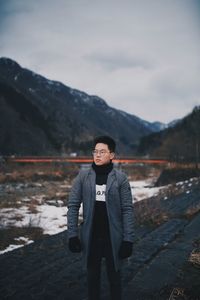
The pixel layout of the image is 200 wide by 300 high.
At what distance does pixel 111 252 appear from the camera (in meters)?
3.50

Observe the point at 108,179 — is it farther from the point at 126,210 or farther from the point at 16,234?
the point at 16,234

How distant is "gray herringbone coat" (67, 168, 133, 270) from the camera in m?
3.47

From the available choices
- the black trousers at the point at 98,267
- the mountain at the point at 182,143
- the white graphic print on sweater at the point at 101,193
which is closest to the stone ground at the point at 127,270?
the black trousers at the point at 98,267

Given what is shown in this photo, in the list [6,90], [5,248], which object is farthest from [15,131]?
[5,248]

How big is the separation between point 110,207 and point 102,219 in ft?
0.50

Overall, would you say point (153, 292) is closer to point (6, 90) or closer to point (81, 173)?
point (81, 173)

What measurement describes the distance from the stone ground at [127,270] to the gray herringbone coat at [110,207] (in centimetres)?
151

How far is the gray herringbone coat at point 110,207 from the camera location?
3.47m

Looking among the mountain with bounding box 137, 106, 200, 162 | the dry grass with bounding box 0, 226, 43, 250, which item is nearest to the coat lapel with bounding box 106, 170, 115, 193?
the dry grass with bounding box 0, 226, 43, 250

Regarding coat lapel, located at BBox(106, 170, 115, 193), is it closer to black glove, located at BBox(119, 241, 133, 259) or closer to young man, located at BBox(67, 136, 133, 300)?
young man, located at BBox(67, 136, 133, 300)

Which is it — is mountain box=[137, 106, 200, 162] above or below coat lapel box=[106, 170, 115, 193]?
above

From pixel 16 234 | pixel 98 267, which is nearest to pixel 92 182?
pixel 98 267

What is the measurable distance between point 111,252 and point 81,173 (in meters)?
0.85

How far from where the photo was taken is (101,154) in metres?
3.58
